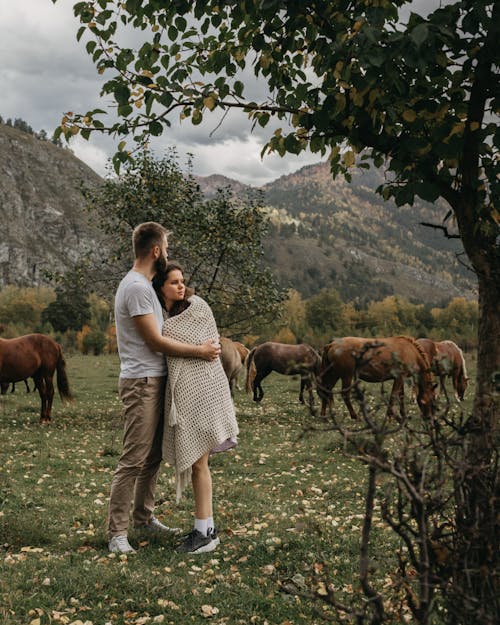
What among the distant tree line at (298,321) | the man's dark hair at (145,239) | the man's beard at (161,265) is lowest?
the distant tree line at (298,321)

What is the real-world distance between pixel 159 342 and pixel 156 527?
245cm

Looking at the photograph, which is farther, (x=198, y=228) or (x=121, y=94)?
(x=198, y=228)

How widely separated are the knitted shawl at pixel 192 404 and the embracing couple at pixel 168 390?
1 centimetres

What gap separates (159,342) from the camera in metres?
5.73

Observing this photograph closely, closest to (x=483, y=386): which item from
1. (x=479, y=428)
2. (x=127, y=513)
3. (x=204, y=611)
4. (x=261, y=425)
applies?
(x=479, y=428)

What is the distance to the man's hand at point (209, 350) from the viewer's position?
19.3 feet

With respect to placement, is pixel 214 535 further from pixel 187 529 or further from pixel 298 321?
pixel 298 321

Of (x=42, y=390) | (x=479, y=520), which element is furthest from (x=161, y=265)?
(x=42, y=390)

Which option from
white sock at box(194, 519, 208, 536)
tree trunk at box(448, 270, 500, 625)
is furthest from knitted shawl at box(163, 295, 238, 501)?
tree trunk at box(448, 270, 500, 625)

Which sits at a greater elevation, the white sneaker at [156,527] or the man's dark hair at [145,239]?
the man's dark hair at [145,239]

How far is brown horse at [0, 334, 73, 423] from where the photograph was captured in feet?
48.7

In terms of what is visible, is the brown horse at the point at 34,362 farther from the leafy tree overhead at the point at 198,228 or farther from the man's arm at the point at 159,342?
the man's arm at the point at 159,342

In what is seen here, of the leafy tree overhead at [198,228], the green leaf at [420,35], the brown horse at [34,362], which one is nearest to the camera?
the green leaf at [420,35]

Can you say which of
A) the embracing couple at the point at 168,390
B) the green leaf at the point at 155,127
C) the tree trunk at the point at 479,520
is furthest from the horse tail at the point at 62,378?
the tree trunk at the point at 479,520
